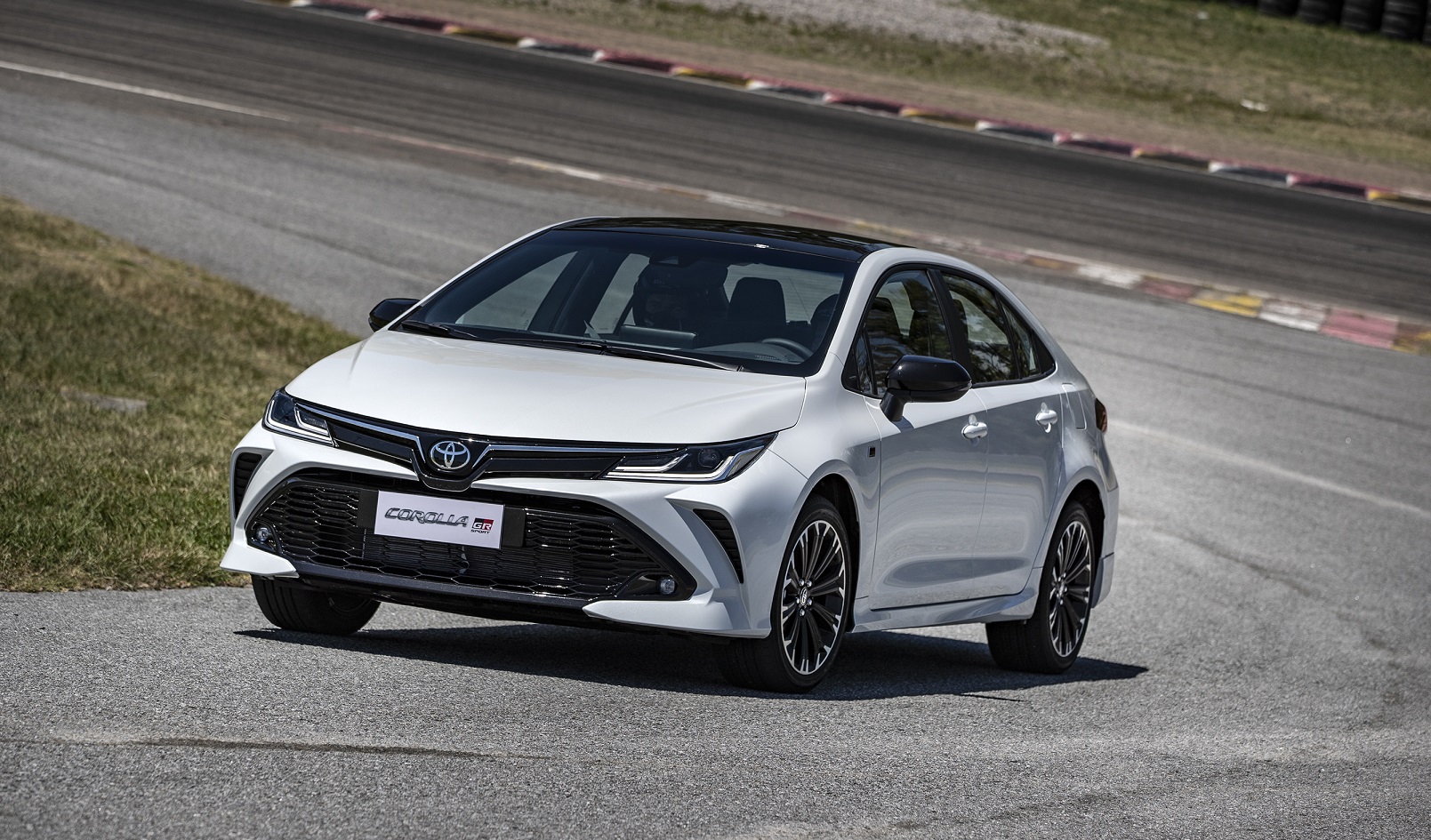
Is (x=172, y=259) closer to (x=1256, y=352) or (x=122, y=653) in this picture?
(x=1256, y=352)

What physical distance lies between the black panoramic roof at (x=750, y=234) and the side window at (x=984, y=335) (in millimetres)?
378

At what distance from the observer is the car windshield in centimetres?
676

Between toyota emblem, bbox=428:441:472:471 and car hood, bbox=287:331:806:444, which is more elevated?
car hood, bbox=287:331:806:444

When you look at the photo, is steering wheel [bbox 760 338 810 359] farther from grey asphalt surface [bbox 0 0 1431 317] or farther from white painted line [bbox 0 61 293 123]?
white painted line [bbox 0 61 293 123]

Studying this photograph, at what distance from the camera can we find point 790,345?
6.79m

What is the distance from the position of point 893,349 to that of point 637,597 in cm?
173

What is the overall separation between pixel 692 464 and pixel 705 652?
5.39ft

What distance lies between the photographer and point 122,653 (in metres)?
6.01

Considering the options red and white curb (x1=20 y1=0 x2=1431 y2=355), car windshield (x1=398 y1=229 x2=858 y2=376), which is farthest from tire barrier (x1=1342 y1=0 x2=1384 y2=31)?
car windshield (x1=398 y1=229 x2=858 y2=376)

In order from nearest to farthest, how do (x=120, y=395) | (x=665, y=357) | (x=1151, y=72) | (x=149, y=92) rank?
1. (x=665, y=357)
2. (x=120, y=395)
3. (x=149, y=92)
4. (x=1151, y=72)

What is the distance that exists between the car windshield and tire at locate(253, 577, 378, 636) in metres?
1.01

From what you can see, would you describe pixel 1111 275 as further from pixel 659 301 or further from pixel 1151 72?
pixel 1151 72

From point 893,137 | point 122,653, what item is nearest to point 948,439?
point 122,653

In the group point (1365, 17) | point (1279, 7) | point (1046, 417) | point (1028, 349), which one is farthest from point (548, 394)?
point (1279, 7)
